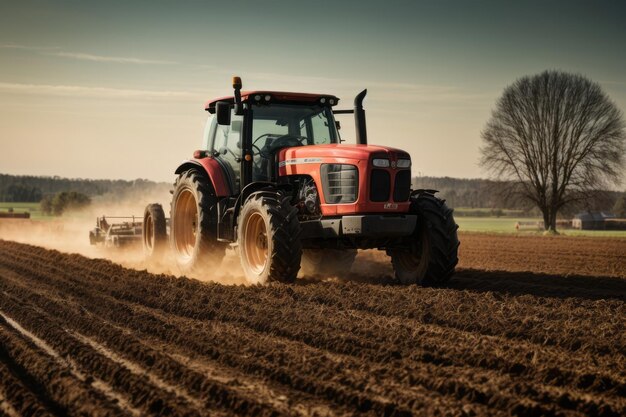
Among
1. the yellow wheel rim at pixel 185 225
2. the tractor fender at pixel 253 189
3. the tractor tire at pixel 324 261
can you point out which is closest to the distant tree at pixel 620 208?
the tractor tire at pixel 324 261

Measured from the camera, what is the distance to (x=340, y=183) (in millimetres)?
9016

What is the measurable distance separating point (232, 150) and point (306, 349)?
5179 millimetres

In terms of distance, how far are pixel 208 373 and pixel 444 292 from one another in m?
4.05

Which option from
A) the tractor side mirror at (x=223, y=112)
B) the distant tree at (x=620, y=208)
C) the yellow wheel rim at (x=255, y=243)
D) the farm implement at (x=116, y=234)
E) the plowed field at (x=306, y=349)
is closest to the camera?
the plowed field at (x=306, y=349)

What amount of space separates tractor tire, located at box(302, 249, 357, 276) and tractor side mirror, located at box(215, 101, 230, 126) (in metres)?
2.58

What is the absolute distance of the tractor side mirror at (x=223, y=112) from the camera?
9422mm

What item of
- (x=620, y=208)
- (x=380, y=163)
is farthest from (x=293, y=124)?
(x=620, y=208)

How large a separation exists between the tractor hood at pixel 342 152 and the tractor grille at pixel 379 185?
8.8 inches

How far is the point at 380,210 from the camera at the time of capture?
8969mm

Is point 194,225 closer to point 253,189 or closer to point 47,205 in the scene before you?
point 253,189

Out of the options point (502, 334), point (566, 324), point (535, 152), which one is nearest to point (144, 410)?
point (502, 334)

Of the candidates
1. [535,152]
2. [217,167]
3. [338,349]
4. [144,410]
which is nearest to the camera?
[144,410]

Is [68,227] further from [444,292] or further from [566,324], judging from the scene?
[566,324]

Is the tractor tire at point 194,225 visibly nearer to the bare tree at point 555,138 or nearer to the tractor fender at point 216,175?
the tractor fender at point 216,175
